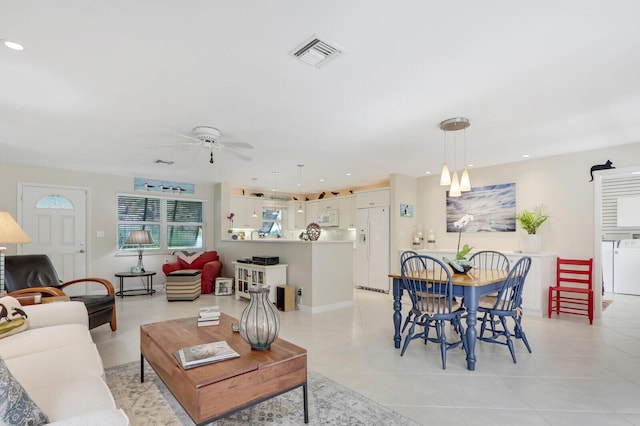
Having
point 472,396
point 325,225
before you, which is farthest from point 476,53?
point 325,225

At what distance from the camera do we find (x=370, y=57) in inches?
86.1

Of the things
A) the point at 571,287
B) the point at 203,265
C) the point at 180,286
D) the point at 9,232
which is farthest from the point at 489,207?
the point at 9,232

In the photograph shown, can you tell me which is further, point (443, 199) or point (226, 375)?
point (443, 199)

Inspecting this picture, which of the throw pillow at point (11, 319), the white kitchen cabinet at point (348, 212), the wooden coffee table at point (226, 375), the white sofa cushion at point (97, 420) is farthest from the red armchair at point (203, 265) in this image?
the white sofa cushion at point (97, 420)

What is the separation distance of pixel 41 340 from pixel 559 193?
6.21 m

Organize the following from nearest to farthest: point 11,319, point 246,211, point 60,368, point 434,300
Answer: point 60,368 < point 11,319 < point 434,300 < point 246,211

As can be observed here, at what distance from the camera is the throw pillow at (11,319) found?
2174mm

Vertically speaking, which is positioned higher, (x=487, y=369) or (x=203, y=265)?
(x=203, y=265)

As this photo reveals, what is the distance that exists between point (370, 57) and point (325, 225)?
20.2 feet

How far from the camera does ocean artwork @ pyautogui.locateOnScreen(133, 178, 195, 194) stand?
6812 millimetres

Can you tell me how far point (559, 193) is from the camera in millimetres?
4879

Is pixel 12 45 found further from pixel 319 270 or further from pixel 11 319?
pixel 319 270

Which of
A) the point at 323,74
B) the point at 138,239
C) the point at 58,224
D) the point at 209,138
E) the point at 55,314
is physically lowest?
the point at 55,314

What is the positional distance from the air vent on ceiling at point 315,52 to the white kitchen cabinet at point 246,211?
5.81m
